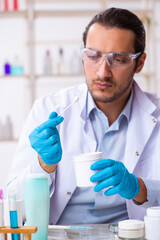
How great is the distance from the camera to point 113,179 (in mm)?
1182

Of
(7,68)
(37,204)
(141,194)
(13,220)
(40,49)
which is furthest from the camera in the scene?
(40,49)

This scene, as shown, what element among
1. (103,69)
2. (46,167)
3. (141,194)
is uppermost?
(103,69)

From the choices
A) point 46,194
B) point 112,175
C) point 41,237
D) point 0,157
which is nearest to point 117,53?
point 112,175

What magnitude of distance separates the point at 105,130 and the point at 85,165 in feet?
1.96

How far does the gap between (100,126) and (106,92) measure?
0.17m

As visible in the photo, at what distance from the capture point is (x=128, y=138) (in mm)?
1627

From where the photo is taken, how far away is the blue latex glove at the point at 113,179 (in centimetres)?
112

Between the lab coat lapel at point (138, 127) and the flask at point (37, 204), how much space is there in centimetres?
58

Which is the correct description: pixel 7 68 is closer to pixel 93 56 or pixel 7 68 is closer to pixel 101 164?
pixel 93 56

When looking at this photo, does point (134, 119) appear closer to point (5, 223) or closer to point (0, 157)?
point (5, 223)

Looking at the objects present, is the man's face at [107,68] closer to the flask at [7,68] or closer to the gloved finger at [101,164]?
the gloved finger at [101,164]

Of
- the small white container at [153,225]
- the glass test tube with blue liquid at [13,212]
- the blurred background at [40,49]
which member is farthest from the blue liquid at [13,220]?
the blurred background at [40,49]

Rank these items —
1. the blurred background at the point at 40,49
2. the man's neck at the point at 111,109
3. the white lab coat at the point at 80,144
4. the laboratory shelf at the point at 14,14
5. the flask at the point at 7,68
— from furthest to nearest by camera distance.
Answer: the blurred background at the point at 40,49 → the flask at the point at 7,68 → the laboratory shelf at the point at 14,14 → the man's neck at the point at 111,109 → the white lab coat at the point at 80,144

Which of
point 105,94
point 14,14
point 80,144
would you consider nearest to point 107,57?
point 105,94
